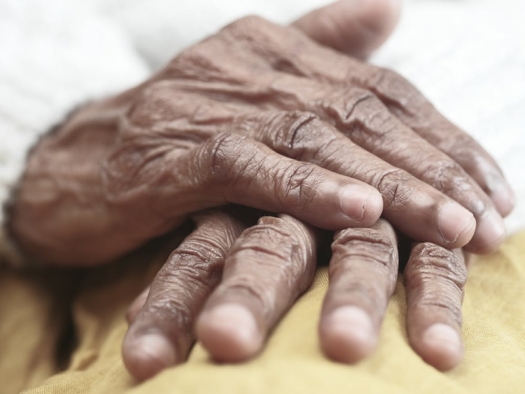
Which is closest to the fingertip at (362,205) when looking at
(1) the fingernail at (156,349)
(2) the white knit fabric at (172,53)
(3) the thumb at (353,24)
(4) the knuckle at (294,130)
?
(4) the knuckle at (294,130)

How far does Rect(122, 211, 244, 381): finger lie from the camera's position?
51 centimetres

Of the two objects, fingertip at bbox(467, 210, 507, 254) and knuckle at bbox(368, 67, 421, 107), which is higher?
knuckle at bbox(368, 67, 421, 107)

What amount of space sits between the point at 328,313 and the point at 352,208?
0.54ft

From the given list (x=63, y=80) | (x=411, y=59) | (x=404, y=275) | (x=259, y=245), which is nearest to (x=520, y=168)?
(x=411, y=59)

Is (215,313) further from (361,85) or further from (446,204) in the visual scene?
(361,85)

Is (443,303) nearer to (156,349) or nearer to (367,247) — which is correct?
(367,247)

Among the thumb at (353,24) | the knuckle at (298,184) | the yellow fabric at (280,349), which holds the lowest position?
the yellow fabric at (280,349)

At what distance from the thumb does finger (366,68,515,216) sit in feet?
0.47

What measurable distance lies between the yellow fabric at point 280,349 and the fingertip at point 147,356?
0.02 meters

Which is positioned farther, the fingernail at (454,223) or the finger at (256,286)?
the fingernail at (454,223)

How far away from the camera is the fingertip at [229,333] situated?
0.45 metres

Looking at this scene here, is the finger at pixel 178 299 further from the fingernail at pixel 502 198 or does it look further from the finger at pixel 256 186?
the fingernail at pixel 502 198

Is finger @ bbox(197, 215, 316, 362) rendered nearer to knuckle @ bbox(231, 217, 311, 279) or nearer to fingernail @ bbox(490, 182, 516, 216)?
knuckle @ bbox(231, 217, 311, 279)

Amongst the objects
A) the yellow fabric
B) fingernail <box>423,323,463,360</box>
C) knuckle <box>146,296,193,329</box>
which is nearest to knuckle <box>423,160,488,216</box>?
the yellow fabric
